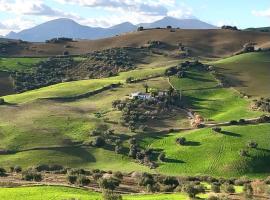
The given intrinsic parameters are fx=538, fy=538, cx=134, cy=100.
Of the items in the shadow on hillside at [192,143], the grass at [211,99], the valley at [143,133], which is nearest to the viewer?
the valley at [143,133]

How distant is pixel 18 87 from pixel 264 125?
82.5m

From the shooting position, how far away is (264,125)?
10600 cm

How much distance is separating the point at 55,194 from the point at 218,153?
1780 inches

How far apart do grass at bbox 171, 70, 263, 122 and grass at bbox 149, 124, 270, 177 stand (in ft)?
40.9

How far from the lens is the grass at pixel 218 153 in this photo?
89.7 meters

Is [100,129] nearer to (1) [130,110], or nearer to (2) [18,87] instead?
(1) [130,110]

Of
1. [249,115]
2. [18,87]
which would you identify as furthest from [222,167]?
[18,87]

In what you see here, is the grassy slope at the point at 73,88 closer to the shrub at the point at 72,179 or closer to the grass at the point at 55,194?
the shrub at the point at 72,179

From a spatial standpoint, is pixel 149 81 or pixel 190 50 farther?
pixel 190 50

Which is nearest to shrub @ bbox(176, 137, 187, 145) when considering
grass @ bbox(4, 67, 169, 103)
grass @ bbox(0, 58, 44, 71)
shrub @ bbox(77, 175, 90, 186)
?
shrub @ bbox(77, 175, 90, 186)

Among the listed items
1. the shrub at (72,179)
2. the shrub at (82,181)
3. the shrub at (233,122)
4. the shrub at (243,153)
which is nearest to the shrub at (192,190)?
the shrub at (82,181)

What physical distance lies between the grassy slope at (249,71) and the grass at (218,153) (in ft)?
113

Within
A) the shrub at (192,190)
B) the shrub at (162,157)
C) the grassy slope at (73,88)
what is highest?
the grassy slope at (73,88)

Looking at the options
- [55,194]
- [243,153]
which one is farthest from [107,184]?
[243,153]
